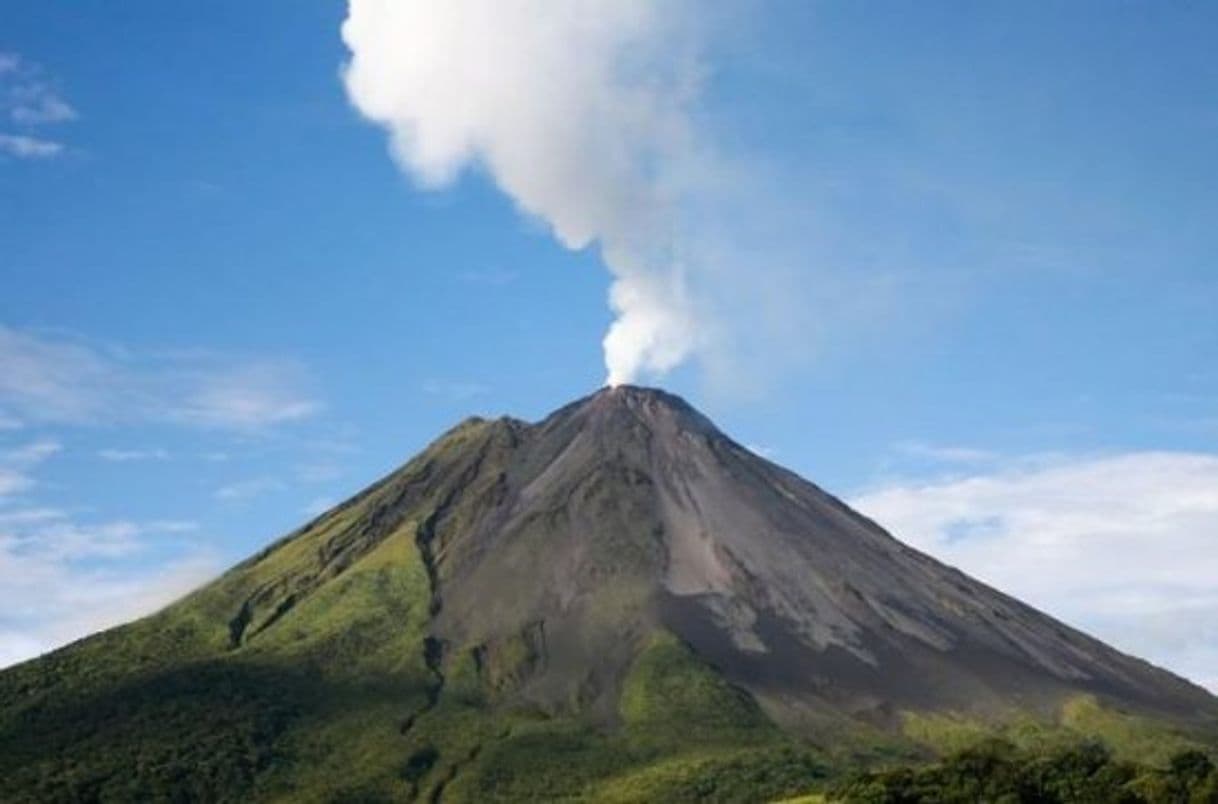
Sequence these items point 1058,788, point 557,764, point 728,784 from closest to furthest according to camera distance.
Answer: point 1058,788 → point 728,784 → point 557,764

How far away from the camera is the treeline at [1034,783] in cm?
10319

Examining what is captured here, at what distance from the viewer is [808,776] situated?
154 metres

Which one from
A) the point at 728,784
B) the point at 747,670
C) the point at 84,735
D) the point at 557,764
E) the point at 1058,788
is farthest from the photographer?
the point at 747,670

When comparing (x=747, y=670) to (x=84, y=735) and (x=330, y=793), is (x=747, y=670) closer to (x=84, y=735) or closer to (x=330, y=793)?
(x=330, y=793)

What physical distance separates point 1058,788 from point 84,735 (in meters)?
111

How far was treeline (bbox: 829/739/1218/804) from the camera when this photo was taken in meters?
103

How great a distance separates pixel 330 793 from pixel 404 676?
123 ft

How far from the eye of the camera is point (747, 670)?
191625 mm

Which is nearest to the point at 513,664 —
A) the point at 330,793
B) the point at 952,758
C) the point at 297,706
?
the point at 297,706

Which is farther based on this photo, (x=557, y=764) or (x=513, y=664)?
(x=513, y=664)

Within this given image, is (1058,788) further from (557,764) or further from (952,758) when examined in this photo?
(557,764)

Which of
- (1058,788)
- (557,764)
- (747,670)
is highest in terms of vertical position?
(747,670)

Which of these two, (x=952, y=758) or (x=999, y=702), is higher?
(x=999, y=702)

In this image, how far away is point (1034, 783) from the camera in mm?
107250
